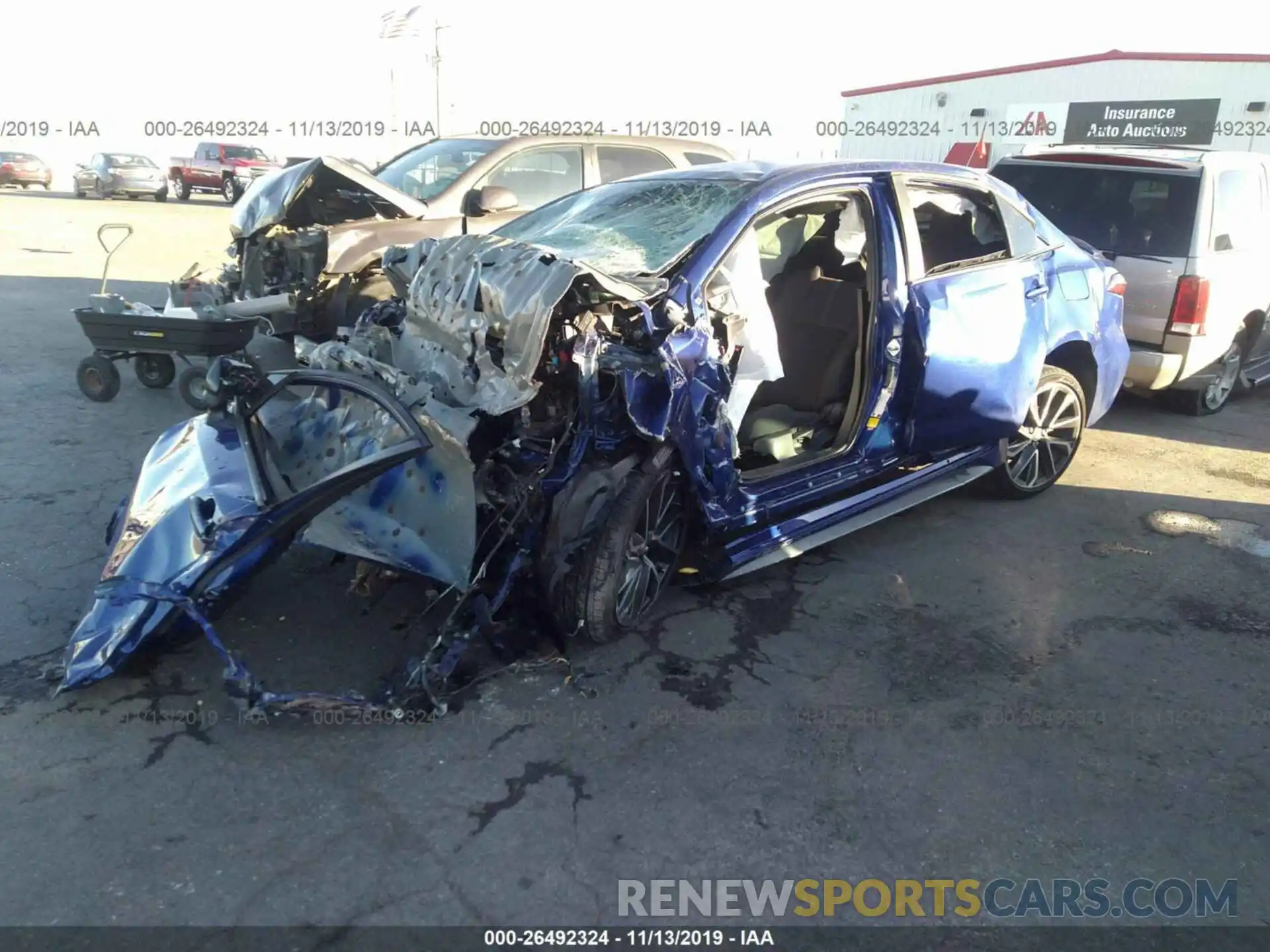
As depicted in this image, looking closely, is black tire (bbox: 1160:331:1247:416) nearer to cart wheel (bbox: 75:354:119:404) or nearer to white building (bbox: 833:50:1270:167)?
cart wheel (bbox: 75:354:119:404)

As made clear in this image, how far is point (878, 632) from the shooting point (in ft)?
12.6

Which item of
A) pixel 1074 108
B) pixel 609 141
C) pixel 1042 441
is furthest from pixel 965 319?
pixel 1074 108

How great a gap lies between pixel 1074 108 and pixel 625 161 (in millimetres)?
24822

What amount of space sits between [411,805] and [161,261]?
13490 mm

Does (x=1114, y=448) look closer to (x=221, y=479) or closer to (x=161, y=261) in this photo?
(x=221, y=479)

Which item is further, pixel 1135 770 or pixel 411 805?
pixel 1135 770

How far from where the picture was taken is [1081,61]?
2689 cm

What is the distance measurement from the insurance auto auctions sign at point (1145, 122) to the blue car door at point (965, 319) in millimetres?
23283

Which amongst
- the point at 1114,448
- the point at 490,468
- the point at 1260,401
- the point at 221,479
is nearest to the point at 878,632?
the point at 490,468

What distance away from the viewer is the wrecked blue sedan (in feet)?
10.6

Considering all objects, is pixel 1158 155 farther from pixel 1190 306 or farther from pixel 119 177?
pixel 119 177

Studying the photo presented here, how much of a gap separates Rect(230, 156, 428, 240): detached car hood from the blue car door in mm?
4074

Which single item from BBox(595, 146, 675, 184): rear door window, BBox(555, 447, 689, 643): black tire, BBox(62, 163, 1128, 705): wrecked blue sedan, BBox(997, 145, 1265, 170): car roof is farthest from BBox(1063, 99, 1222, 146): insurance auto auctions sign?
BBox(555, 447, 689, 643): black tire

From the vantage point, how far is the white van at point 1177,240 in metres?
6.41
